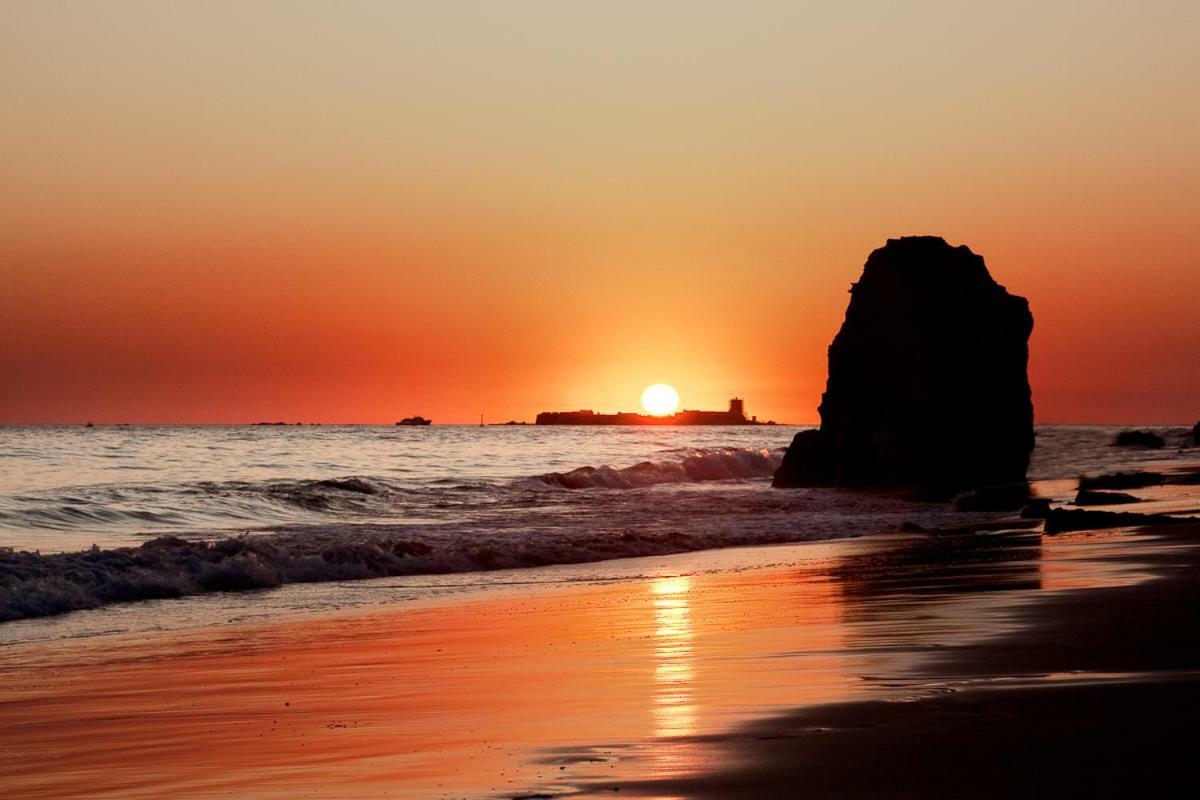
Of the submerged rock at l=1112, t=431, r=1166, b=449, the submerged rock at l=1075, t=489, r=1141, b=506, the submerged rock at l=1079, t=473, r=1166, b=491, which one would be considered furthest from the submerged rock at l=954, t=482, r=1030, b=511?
the submerged rock at l=1112, t=431, r=1166, b=449

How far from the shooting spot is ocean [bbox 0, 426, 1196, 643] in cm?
1927

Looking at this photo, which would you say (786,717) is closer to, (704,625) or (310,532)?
(704,625)

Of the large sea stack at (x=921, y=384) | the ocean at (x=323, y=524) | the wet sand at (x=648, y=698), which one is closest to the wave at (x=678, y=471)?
the ocean at (x=323, y=524)

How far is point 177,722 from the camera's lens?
9242 mm

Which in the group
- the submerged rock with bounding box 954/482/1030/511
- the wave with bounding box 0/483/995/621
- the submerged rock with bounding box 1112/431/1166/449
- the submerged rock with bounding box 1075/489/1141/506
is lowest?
the wave with bounding box 0/483/995/621

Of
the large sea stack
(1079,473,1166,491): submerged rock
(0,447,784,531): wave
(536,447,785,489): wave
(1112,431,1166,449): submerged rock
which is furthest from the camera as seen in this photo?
(1112,431,1166,449): submerged rock

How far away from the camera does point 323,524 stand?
3438cm

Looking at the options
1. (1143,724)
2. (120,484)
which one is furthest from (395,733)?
(120,484)

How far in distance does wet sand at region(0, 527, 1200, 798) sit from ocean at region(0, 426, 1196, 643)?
442cm

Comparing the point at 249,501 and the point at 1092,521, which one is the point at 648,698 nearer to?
the point at 1092,521

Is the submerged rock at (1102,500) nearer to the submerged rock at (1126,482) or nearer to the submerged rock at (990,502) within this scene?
the submerged rock at (990,502)

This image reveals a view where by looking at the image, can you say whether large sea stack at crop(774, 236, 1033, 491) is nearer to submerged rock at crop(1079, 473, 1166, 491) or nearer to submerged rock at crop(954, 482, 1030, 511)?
submerged rock at crop(1079, 473, 1166, 491)

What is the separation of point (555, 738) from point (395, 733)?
113cm

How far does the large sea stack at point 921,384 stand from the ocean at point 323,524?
13.4ft
